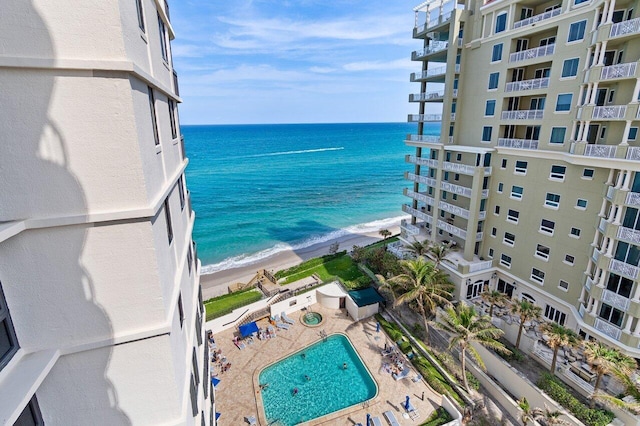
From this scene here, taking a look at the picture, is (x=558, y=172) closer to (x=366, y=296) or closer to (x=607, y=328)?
(x=607, y=328)

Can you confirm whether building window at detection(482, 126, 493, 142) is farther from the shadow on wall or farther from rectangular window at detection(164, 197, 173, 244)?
the shadow on wall

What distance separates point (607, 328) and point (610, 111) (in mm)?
14953

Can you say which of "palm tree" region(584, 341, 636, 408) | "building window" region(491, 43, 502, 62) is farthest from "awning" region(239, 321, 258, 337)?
"building window" region(491, 43, 502, 62)

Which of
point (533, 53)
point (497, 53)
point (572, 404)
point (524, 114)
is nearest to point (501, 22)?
point (497, 53)

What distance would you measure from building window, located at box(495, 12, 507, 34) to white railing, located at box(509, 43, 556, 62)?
2823 mm

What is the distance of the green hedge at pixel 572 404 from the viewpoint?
18516 mm

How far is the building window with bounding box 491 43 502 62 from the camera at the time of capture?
28.9m

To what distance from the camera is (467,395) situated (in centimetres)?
2169

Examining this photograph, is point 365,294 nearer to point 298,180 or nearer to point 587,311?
point 587,311

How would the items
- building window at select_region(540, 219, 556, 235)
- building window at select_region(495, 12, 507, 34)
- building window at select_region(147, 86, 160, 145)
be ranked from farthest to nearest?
building window at select_region(495, 12, 507, 34), building window at select_region(540, 219, 556, 235), building window at select_region(147, 86, 160, 145)

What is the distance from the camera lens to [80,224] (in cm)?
545

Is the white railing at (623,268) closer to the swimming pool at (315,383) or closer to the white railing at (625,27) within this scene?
the white railing at (625,27)

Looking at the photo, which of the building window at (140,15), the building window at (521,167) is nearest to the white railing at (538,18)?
the building window at (521,167)

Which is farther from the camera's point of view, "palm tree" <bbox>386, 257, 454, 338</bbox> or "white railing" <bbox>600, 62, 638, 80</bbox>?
"palm tree" <bbox>386, 257, 454, 338</bbox>
